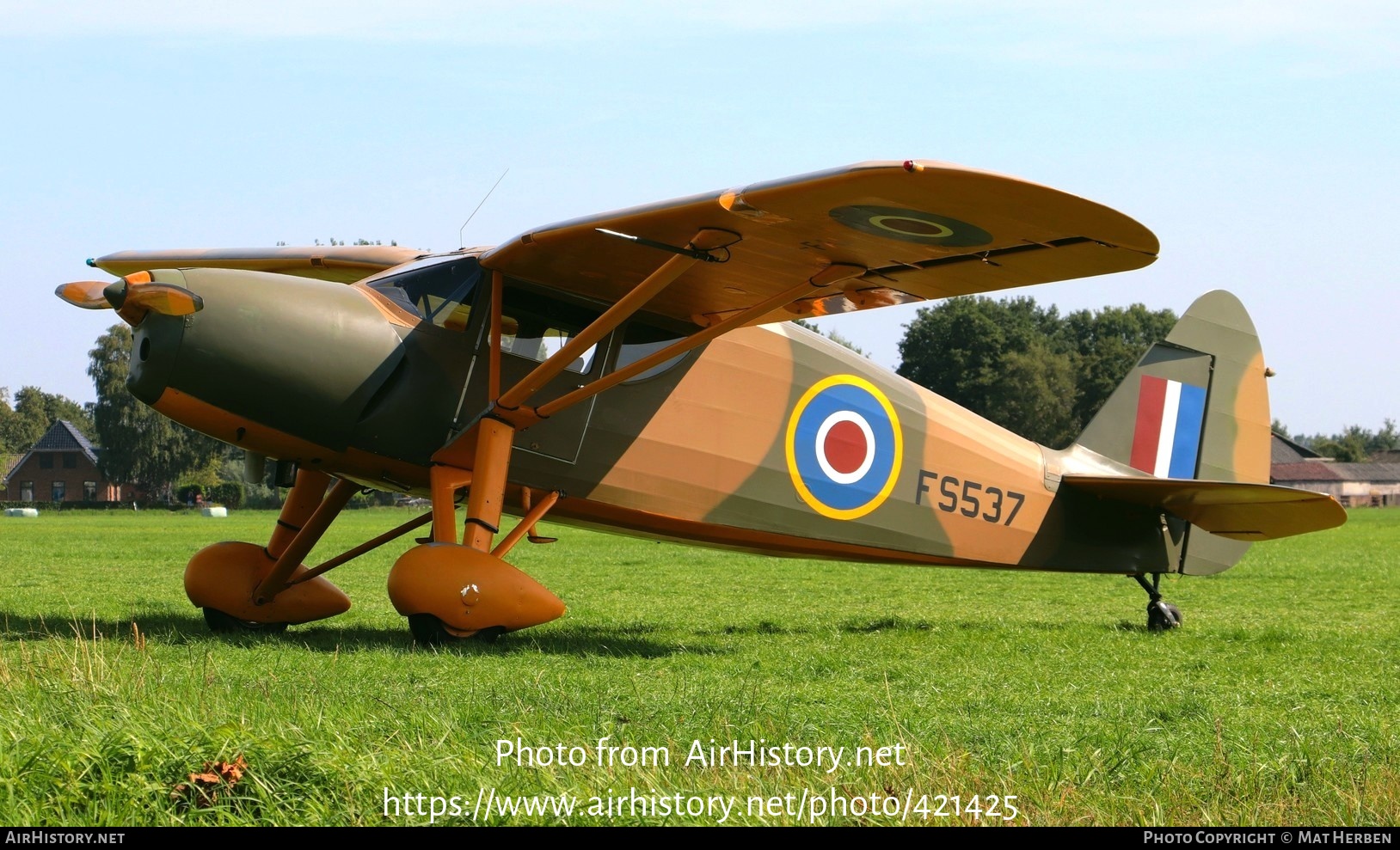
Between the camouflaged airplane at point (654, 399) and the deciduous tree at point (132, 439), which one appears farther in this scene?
the deciduous tree at point (132, 439)

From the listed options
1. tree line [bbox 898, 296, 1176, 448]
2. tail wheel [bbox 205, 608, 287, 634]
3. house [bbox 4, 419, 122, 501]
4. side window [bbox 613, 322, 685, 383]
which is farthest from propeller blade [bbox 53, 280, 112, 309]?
house [bbox 4, 419, 122, 501]

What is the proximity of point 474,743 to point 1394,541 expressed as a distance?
31843mm

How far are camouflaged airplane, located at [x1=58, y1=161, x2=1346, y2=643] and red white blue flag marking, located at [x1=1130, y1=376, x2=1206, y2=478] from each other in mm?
552

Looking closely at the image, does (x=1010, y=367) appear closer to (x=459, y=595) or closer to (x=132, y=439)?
(x=132, y=439)

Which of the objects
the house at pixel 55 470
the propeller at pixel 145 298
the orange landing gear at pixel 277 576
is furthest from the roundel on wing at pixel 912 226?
the house at pixel 55 470

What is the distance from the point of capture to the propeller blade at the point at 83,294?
855cm

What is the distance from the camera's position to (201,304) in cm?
770

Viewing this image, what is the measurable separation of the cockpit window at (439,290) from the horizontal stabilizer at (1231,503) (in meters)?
5.69

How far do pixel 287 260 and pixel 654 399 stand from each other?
4.00 m

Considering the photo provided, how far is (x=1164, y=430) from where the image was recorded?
12.0 metres

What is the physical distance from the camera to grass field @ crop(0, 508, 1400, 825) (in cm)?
403

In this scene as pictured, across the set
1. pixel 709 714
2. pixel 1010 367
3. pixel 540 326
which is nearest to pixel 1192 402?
pixel 540 326

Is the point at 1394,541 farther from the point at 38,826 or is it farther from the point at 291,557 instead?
the point at 38,826

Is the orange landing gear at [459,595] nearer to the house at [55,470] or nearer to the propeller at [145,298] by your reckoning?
the propeller at [145,298]
